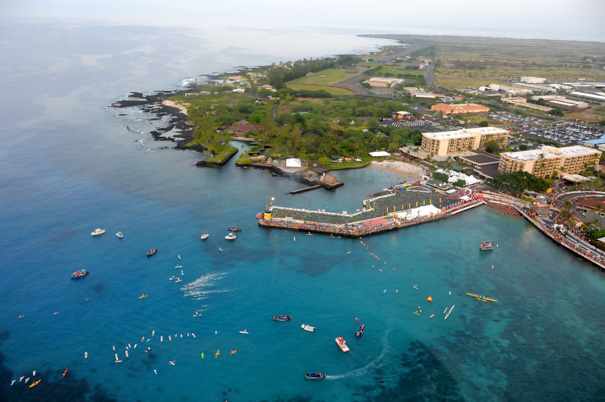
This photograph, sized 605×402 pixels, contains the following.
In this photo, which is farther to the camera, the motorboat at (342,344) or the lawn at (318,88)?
the lawn at (318,88)

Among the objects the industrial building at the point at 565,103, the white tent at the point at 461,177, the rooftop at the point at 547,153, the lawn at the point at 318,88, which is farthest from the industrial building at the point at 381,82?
the white tent at the point at 461,177

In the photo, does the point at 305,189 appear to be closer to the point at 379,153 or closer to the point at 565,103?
the point at 379,153

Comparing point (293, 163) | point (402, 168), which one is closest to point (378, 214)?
point (402, 168)

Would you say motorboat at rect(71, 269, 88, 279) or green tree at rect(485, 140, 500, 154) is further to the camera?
green tree at rect(485, 140, 500, 154)

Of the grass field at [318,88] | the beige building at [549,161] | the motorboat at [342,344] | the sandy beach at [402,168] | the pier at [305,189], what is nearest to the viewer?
the motorboat at [342,344]

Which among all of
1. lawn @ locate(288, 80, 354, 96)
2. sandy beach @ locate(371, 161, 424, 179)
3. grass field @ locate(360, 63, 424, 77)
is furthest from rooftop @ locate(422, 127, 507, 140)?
grass field @ locate(360, 63, 424, 77)

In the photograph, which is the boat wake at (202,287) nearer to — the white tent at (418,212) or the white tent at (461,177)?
the white tent at (418,212)

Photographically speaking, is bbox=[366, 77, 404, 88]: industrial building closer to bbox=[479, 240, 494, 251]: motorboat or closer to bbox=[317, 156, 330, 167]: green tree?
bbox=[317, 156, 330, 167]: green tree
